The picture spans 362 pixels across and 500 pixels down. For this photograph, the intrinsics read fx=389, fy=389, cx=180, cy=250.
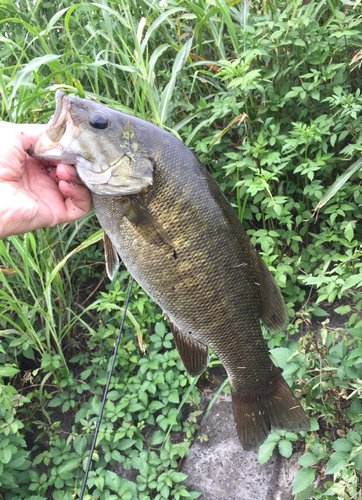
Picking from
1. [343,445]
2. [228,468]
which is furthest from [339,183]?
[228,468]

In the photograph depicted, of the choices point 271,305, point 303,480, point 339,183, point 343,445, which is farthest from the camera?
point 339,183

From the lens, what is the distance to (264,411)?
1.55 meters

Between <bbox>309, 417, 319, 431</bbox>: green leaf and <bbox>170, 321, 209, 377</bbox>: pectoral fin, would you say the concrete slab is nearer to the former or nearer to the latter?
<bbox>309, 417, 319, 431</bbox>: green leaf

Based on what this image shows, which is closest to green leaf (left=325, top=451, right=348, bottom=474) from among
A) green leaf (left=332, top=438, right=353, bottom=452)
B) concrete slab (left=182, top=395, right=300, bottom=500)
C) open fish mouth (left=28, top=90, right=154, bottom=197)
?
green leaf (left=332, top=438, right=353, bottom=452)

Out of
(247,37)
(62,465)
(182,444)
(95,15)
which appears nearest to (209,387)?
(182,444)

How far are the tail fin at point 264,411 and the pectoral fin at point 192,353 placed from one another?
0.20 metres

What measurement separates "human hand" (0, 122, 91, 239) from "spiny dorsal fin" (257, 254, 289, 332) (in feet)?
2.50

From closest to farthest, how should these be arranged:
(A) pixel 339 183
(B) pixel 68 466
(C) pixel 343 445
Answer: (C) pixel 343 445 → (A) pixel 339 183 → (B) pixel 68 466

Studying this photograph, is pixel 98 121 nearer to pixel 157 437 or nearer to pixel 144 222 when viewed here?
pixel 144 222

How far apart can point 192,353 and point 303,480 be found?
83 cm

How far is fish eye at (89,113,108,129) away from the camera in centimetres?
133

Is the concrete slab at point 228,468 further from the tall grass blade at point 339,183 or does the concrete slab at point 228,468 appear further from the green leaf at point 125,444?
the tall grass blade at point 339,183

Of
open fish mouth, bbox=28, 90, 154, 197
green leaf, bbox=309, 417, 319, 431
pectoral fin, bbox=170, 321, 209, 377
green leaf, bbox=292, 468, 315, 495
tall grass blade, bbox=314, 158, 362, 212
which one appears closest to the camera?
open fish mouth, bbox=28, 90, 154, 197

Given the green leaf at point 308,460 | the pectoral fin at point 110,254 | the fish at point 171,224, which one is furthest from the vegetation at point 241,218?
the pectoral fin at point 110,254
